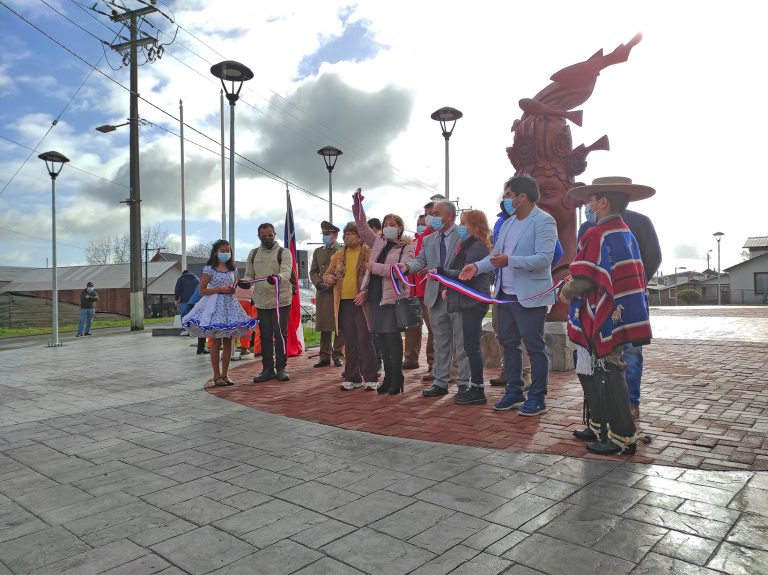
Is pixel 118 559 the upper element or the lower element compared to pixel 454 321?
lower

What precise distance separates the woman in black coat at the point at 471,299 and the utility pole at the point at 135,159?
668 inches

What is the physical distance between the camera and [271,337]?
A: 7230 millimetres

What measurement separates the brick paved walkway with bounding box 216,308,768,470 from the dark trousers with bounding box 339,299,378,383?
0.91 feet

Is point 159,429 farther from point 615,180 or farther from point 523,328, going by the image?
point 615,180

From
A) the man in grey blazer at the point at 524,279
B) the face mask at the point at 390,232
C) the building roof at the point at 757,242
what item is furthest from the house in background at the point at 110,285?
the building roof at the point at 757,242

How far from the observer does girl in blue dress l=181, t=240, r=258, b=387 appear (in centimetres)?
672

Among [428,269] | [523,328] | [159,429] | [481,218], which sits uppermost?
[481,218]

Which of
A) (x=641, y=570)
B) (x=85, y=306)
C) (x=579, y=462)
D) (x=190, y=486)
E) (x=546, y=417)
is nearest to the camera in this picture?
(x=641, y=570)

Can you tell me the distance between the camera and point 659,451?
360cm

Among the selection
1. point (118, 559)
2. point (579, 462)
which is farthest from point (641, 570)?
point (118, 559)

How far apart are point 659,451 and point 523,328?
4.77 ft

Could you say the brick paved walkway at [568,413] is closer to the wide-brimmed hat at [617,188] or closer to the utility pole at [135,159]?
the wide-brimmed hat at [617,188]

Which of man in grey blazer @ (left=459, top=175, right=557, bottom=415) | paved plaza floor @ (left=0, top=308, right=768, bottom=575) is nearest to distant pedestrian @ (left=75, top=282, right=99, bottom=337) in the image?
paved plaza floor @ (left=0, top=308, right=768, bottom=575)

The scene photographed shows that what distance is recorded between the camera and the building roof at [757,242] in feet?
186
